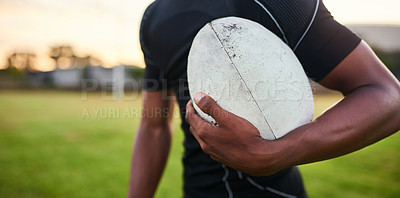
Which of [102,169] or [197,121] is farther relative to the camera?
[102,169]

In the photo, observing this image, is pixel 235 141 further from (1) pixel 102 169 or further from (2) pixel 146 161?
(1) pixel 102 169

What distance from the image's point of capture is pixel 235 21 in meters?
1.03

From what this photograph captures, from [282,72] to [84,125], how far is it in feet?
33.0

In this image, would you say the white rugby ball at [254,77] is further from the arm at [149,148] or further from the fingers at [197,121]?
the arm at [149,148]

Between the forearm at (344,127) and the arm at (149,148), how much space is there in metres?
0.89

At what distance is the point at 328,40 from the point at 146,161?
43.7 inches

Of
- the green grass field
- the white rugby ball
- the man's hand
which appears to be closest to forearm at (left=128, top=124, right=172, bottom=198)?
the white rugby ball

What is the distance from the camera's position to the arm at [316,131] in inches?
31.4

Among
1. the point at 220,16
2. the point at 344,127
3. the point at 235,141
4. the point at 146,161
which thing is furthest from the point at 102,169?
the point at 344,127

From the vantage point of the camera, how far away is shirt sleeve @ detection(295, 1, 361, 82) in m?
0.97

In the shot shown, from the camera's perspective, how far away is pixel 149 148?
161 centimetres

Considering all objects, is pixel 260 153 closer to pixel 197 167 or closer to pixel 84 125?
pixel 197 167

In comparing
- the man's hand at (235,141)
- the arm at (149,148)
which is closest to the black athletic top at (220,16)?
the arm at (149,148)

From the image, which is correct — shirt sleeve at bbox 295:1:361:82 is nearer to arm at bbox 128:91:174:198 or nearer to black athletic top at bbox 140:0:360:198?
black athletic top at bbox 140:0:360:198
